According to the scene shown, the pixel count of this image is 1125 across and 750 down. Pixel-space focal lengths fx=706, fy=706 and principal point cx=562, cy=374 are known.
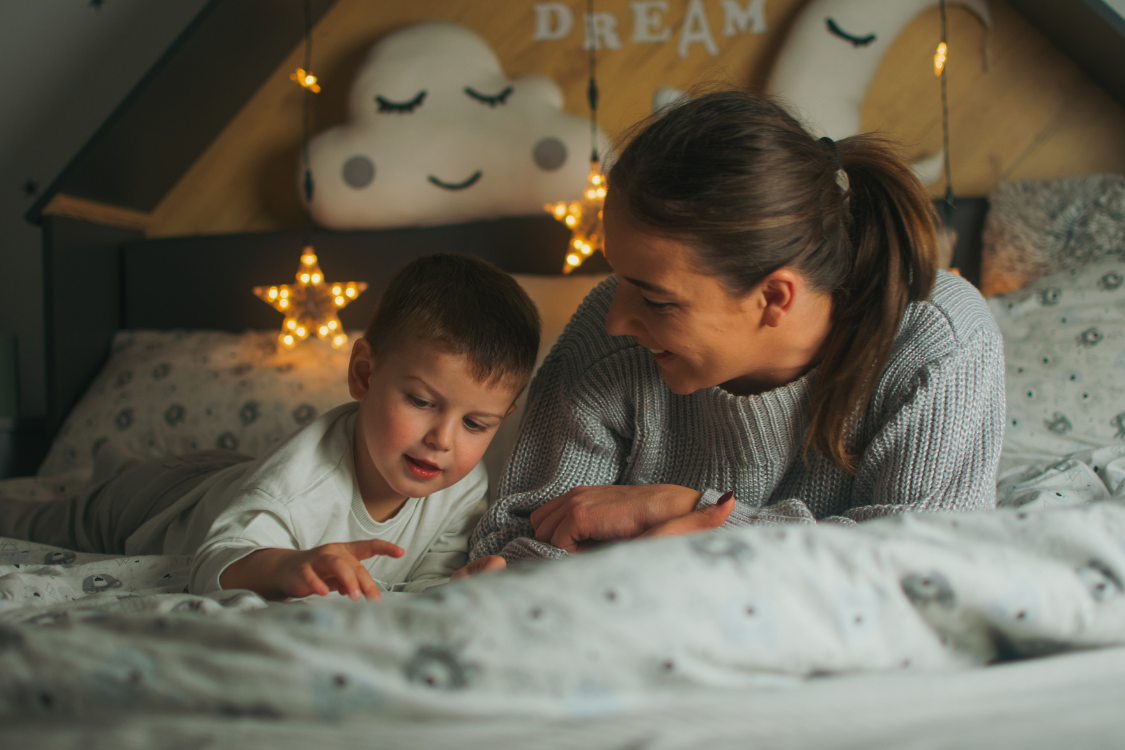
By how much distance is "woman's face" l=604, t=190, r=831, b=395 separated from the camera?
0.80 m

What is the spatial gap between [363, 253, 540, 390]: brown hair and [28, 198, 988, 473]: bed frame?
81 centimetres

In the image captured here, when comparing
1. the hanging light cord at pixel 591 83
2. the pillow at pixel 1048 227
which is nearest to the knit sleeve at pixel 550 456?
the hanging light cord at pixel 591 83

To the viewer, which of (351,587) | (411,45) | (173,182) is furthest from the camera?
(173,182)

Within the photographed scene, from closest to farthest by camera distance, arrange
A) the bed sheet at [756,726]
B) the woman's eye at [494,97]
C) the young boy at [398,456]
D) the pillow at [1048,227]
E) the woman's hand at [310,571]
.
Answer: the bed sheet at [756,726] → the woman's hand at [310,571] → the young boy at [398,456] → the pillow at [1048,227] → the woman's eye at [494,97]

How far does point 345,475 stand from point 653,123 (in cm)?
63

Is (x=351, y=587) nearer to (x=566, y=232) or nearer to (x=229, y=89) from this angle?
(x=566, y=232)

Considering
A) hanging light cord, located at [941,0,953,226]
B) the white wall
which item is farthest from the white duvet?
the white wall

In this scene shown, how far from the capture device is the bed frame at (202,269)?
1.83 meters

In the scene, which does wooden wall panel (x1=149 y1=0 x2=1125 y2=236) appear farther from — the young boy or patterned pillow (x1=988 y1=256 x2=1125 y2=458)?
the young boy

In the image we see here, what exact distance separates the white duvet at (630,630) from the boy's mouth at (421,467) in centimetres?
50

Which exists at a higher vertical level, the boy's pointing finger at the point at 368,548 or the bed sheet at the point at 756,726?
the bed sheet at the point at 756,726

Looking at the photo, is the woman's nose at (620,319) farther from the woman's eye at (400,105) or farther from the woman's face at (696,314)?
the woman's eye at (400,105)

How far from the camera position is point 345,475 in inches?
39.4

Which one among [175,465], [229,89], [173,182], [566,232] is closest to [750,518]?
[175,465]
